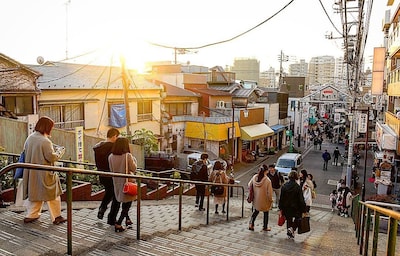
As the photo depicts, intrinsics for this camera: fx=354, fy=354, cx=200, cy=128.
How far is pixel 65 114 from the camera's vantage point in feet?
65.1

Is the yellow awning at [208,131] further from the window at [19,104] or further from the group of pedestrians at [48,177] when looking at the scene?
the group of pedestrians at [48,177]

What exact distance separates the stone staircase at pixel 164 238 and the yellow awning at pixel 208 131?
18.5 metres

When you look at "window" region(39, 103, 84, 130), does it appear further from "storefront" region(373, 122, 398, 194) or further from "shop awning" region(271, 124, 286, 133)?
"shop awning" region(271, 124, 286, 133)

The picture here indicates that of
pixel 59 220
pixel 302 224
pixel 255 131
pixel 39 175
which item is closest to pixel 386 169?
pixel 302 224

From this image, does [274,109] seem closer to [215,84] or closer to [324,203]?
[215,84]

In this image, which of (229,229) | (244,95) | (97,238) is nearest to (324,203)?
(229,229)

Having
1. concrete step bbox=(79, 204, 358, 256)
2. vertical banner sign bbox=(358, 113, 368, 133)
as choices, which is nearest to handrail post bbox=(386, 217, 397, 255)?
concrete step bbox=(79, 204, 358, 256)

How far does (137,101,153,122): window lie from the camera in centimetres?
2520

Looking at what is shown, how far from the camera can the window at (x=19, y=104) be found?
16.4 m

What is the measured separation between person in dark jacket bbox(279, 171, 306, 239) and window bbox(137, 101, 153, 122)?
18480 mm

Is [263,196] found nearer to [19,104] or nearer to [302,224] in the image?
[302,224]

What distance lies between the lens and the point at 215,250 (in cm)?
557

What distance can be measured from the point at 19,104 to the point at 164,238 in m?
14.3

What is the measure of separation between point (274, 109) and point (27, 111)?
27.4 m
